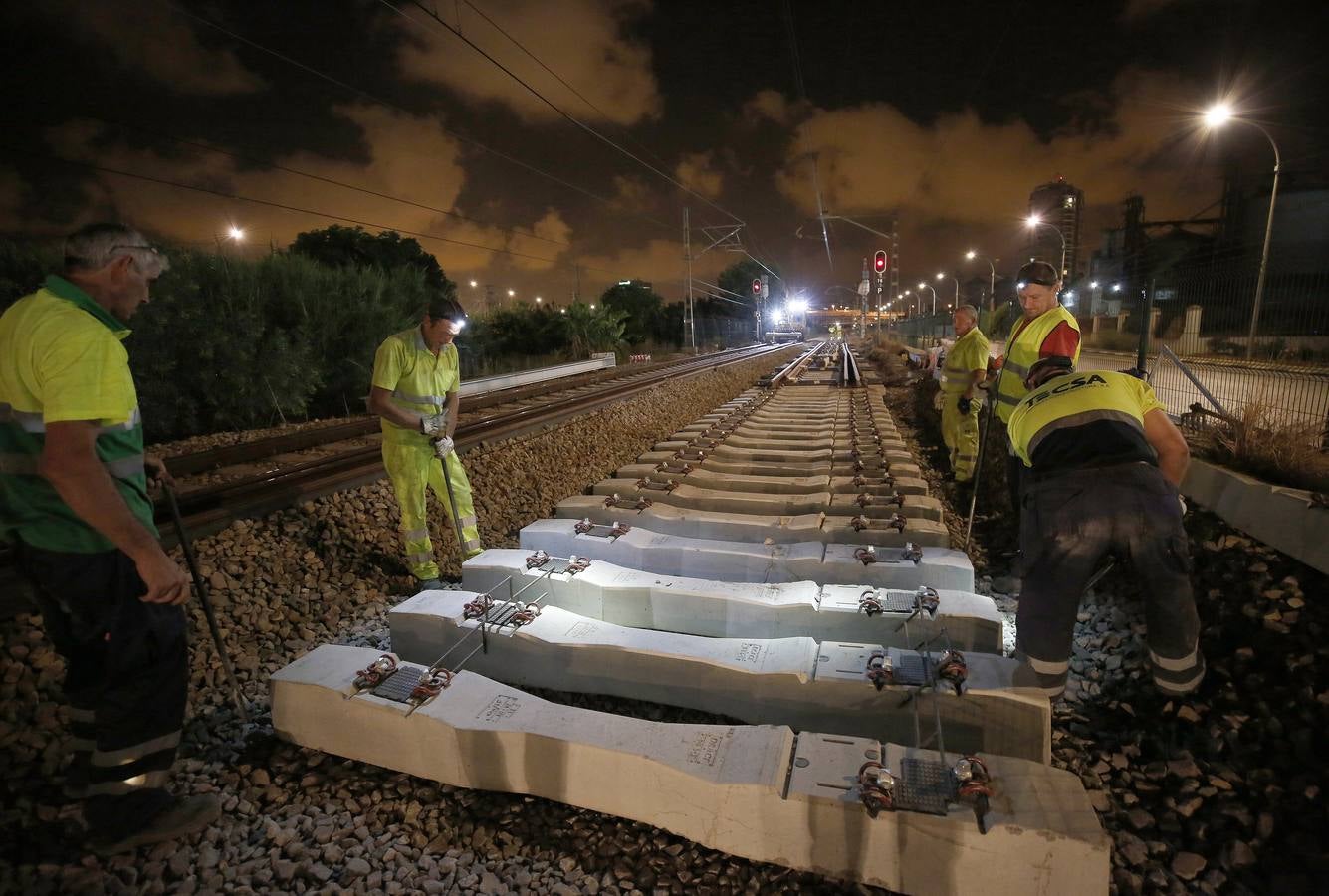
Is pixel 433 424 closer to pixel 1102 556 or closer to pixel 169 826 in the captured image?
pixel 169 826

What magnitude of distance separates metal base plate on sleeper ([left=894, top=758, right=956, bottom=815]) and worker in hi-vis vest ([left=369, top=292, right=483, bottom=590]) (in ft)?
11.8

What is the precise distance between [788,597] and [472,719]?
1.92 metres

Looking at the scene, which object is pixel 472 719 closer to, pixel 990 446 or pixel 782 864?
pixel 782 864

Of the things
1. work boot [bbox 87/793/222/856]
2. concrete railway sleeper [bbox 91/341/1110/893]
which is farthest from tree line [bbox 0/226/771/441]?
work boot [bbox 87/793/222/856]

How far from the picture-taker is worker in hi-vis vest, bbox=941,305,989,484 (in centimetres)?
708

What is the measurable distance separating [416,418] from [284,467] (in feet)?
9.49

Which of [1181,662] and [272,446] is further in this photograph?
[272,446]

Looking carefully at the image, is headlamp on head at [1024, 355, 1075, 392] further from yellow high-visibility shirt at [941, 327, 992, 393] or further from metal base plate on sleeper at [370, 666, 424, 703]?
yellow high-visibility shirt at [941, 327, 992, 393]

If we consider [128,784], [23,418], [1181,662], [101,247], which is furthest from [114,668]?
[1181,662]

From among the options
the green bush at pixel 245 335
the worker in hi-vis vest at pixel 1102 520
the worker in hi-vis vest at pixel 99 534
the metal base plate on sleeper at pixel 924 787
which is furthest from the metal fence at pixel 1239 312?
the green bush at pixel 245 335

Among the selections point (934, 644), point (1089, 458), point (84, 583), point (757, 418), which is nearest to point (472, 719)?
point (84, 583)

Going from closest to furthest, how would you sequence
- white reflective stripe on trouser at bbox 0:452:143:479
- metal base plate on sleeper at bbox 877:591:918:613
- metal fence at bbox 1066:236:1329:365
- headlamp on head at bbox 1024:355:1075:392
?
white reflective stripe on trouser at bbox 0:452:143:479 → headlamp on head at bbox 1024:355:1075:392 → metal base plate on sleeper at bbox 877:591:918:613 → metal fence at bbox 1066:236:1329:365

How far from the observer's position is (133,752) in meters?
2.29

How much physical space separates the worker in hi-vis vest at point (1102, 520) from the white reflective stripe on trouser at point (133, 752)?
3624mm
